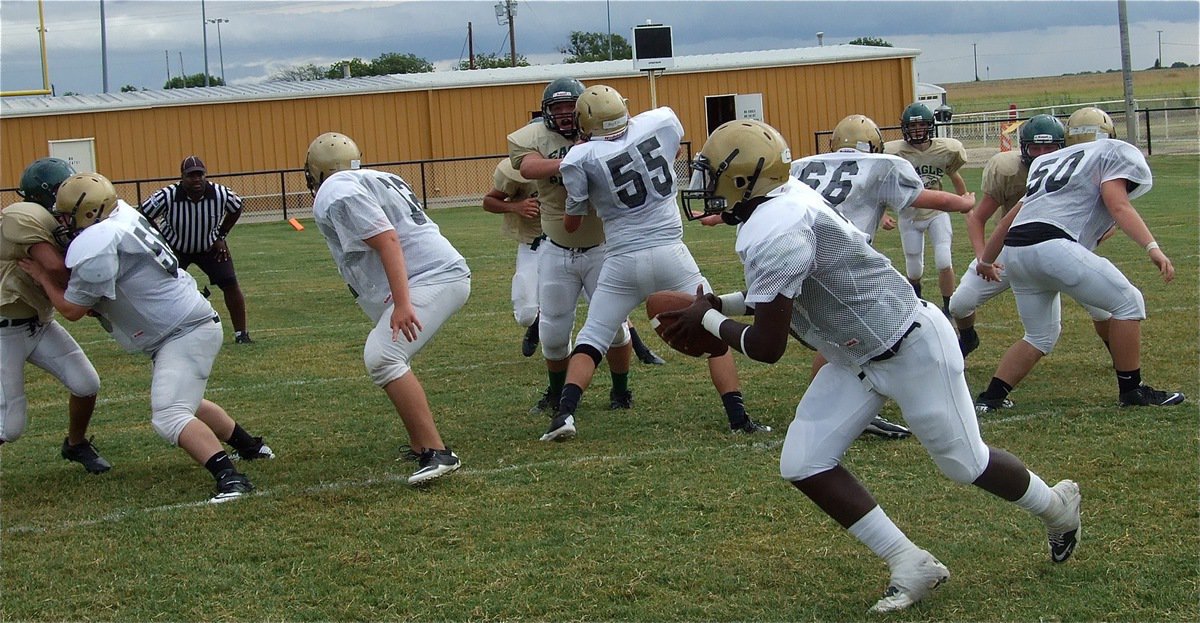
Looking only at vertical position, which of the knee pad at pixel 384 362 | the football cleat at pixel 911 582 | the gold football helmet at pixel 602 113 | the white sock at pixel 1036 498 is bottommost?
the football cleat at pixel 911 582

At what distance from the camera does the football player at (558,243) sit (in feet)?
21.8

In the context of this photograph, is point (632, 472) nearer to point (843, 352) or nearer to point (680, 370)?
point (843, 352)

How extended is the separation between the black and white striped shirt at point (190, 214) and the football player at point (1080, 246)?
6.30 metres

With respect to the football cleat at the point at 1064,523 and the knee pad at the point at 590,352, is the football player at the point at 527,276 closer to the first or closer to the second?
the knee pad at the point at 590,352

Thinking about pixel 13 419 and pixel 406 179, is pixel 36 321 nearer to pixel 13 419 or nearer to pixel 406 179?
pixel 13 419

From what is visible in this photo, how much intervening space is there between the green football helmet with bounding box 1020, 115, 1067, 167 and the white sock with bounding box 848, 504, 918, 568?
344 centimetres

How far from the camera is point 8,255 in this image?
5531 millimetres

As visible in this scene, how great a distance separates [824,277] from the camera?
383 cm

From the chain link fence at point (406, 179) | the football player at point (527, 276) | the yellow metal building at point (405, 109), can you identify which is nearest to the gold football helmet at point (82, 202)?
the football player at point (527, 276)

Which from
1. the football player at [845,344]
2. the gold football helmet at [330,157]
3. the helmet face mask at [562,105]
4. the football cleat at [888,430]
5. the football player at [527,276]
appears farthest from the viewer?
the football player at [527,276]

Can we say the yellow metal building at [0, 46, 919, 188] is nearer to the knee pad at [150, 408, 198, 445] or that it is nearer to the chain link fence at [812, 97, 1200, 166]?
the chain link fence at [812, 97, 1200, 166]

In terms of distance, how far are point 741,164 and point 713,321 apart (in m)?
0.49

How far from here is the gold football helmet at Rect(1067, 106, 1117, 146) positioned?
20.8ft

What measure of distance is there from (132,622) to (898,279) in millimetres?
2776
